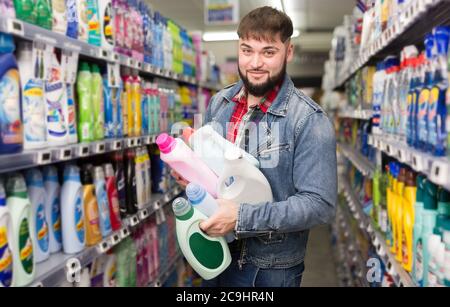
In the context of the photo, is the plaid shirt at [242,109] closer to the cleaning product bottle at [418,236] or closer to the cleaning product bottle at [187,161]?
the cleaning product bottle at [187,161]

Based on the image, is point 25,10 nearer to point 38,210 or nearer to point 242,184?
point 38,210

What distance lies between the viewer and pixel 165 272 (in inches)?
125

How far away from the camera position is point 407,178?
1.80 meters

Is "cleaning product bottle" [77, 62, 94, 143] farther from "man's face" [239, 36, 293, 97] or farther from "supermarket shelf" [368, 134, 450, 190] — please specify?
"supermarket shelf" [368, 134, 450, 190]

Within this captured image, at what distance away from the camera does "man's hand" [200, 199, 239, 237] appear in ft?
4.31

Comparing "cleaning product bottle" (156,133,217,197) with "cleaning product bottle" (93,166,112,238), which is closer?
"cleaning product bottle" (156,133,217,197)

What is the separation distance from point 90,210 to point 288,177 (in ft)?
3.26

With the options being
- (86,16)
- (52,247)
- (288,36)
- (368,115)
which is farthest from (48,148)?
Result: (368,115)

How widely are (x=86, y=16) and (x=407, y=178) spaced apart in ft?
5.15

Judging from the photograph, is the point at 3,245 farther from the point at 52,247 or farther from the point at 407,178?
the point at 407,178

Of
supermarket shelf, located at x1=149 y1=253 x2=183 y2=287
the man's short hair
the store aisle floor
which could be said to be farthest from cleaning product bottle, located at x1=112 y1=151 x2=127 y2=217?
the store aisle floor

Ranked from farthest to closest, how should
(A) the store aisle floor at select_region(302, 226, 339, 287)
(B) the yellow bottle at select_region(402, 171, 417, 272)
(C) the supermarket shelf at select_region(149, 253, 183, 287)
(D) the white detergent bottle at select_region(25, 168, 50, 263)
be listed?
1. (A) the store aisle floor at select_region(302, 226, 339, 287)
2. (C) the supermarket shelf at select_region(149, 253, 183, 287)
3. (D) the white detergent bottle at select_region(25, 168, 50, 263)
4. (B) the yellow bottle at select_region(402, 171, 417, 272)

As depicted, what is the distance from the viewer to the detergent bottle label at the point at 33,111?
1.60 m

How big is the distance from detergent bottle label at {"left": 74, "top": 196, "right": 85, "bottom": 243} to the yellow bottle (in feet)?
4.31
